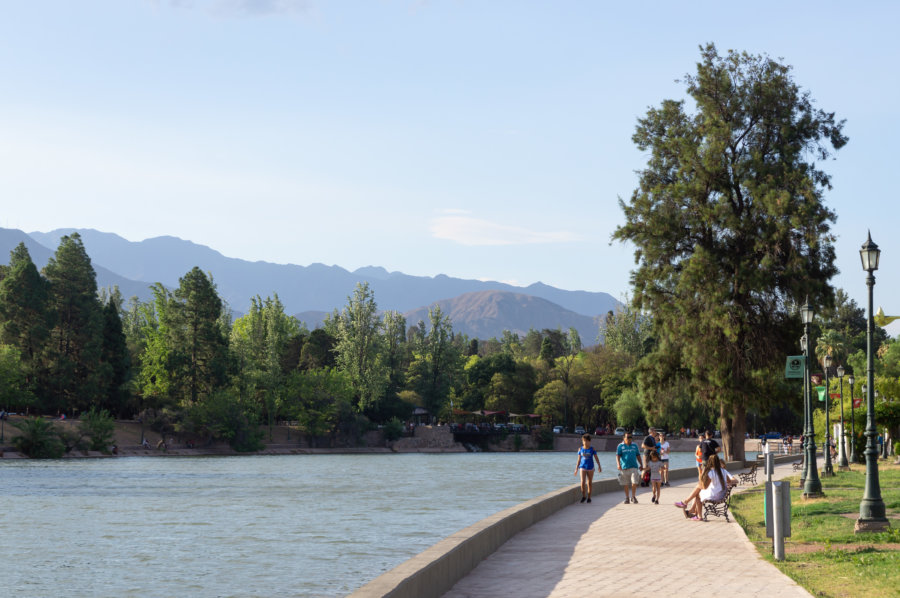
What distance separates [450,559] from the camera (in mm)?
11891

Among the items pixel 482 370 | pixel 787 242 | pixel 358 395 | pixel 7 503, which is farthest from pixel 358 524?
pixel 482 370

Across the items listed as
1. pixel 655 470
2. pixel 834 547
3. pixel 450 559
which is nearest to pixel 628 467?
pixel 655 470

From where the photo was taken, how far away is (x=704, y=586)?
39.2 ft

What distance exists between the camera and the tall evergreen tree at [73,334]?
263 feet

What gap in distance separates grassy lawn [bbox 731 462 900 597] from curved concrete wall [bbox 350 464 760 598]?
383 cm

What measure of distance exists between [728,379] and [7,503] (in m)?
26.6

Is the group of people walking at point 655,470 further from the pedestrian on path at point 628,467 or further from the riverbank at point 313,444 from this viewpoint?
the riverbank at point 313,444

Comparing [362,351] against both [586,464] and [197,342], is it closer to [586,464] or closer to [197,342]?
[197,342]

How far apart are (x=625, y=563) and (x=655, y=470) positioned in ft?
39.3

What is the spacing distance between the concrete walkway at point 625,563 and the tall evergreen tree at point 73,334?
221 ft

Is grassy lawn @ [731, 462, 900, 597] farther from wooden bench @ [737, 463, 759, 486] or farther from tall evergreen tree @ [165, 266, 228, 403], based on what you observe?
tall evergreen tree @ [165, 266, 228, 403]

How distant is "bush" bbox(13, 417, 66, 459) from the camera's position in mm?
69438

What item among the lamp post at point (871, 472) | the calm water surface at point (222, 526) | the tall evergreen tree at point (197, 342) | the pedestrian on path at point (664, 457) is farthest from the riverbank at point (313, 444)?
the lamp post at point (871, 472)

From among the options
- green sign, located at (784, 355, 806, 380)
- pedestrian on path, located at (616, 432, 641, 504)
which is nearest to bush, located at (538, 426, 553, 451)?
pedestrian on path, located at (616, 432, 641, 504)
